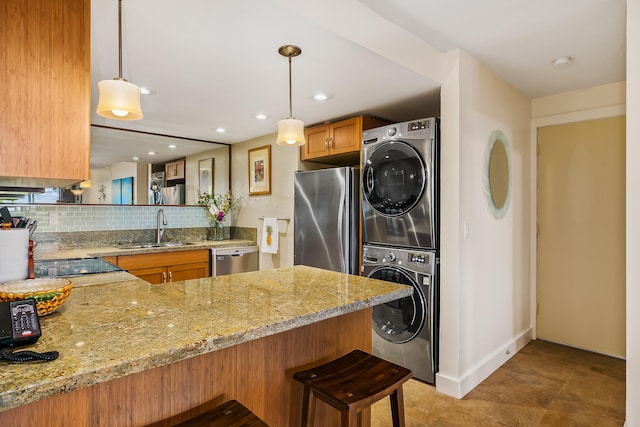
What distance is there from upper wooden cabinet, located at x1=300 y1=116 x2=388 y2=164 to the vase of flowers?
4.49 feet

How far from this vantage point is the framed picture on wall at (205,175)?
4566mm

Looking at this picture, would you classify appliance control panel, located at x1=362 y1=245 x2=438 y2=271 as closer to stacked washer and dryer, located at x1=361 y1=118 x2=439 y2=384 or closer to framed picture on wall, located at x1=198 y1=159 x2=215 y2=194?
stacked washer and dryer, located at x1=361 y1=118 x2=439 y2=384

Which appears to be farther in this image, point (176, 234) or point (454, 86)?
point (176, 234)

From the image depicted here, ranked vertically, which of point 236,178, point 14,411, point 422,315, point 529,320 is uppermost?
point 236,178

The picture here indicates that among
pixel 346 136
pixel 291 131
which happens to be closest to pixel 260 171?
pixel 346 136

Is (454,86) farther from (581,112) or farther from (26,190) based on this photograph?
(26,190)

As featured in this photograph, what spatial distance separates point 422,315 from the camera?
2.66 m

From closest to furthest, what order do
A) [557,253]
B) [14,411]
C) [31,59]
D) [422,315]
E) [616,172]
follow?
[14,411] → [31,59] → [422,315] → [616,172] → [557,253]

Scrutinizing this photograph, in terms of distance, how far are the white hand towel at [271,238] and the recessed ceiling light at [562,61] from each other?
9.37 ft

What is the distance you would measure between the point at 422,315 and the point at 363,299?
4.73ft

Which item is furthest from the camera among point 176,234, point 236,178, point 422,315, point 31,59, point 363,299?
point 236,178

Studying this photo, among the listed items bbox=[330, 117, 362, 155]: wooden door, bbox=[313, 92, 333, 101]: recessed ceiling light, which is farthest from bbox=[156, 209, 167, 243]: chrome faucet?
bbox=[313, 92, 333, 101]: recessed ceiling light

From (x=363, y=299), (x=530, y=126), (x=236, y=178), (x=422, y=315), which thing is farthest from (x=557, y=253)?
(x=236, y=178)
